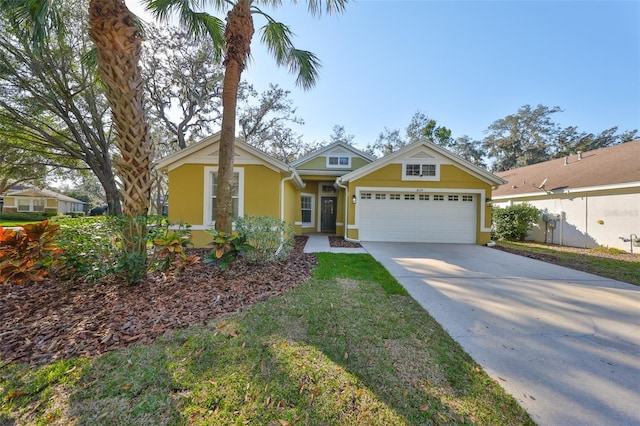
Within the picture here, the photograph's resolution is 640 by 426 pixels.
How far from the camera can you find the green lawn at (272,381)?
1893 millimetres

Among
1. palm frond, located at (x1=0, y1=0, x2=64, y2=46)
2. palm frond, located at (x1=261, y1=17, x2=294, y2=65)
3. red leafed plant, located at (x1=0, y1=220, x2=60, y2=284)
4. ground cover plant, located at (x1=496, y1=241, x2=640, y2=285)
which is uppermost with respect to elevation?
palm frond, located at (x1=261, y1=17, x2=294, y2=65)

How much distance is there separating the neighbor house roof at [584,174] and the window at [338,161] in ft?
32.4

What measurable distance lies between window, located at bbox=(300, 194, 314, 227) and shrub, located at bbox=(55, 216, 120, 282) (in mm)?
10193

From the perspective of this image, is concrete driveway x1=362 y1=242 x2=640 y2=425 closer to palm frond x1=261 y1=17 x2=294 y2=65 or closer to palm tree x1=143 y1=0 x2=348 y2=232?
palm tree x1=143 y1=0 x2=348 y2=232

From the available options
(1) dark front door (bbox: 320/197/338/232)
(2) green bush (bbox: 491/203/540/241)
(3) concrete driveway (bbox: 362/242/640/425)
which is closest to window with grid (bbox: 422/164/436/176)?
(3) concrete driveway (bbox: 362/242/640/425)

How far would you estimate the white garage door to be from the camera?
1095 centimetres

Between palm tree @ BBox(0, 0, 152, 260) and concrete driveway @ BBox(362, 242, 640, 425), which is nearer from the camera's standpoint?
concrete driveway @ BBox(362, 242, 640, 425)

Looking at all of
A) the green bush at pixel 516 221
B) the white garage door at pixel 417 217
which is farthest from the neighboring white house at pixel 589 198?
the white garage door at pixel 417 217

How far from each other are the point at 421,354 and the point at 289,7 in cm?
862

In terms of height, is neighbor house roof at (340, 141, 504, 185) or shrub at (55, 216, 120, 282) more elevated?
neighbor house roof at (340, 141, 504, 185)

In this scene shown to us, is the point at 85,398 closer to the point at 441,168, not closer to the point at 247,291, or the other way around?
the point at 247,291

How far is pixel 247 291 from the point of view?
4.32 metres

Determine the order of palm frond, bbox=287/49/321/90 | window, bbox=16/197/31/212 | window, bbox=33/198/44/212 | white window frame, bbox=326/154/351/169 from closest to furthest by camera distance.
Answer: palm frond, bbox=287/49/321/90
white window frame, bbox=326/154/351/169
window, bbox=16/197/31/212
window, bbox=33/198/44/212

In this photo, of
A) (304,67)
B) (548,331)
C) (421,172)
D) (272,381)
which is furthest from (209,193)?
(548,331)
